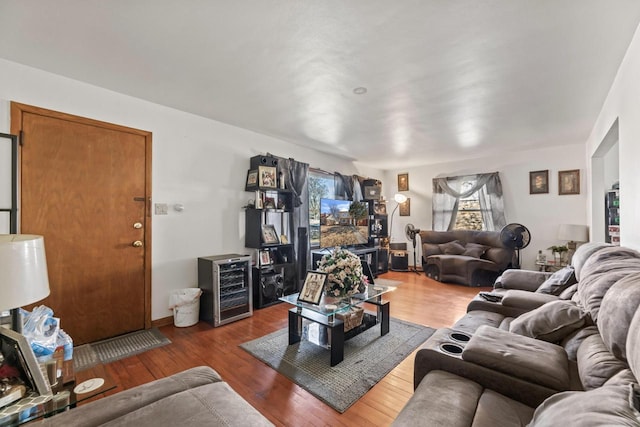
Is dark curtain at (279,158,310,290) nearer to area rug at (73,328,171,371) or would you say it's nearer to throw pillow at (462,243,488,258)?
area rug at (73,328,171,371)

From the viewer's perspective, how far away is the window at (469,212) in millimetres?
5867

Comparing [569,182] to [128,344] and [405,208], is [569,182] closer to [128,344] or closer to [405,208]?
[405,208]

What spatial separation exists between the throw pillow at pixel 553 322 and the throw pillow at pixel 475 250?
3.94m

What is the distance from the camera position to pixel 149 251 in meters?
3.06

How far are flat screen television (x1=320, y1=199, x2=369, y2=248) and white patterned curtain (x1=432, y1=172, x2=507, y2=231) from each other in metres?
1.68

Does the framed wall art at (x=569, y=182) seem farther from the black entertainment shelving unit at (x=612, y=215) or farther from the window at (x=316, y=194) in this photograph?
the window at (x=316, y=194)

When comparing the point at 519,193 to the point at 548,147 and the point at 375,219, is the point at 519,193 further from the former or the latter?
the point at 375,219

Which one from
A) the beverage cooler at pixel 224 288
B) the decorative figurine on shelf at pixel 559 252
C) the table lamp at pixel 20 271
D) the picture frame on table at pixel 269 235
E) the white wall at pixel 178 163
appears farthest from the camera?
the decorative figurine on shelf at pixel 559 252

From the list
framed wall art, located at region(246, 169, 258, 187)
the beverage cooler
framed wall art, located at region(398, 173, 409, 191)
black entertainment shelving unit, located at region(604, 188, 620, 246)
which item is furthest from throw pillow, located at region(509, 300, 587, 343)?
framed wall art, located at region(398, 173, 409, 191)

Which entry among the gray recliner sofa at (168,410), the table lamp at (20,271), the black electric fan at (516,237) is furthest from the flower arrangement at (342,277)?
the black electric fan at (516,237)

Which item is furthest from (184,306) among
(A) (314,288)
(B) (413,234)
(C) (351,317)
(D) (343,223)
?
(B) (413,234)

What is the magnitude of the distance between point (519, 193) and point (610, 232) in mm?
1931

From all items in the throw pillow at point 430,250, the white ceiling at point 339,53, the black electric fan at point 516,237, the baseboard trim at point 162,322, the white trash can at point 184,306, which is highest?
the white ceiling at point 339,53

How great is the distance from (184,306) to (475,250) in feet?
16.5
